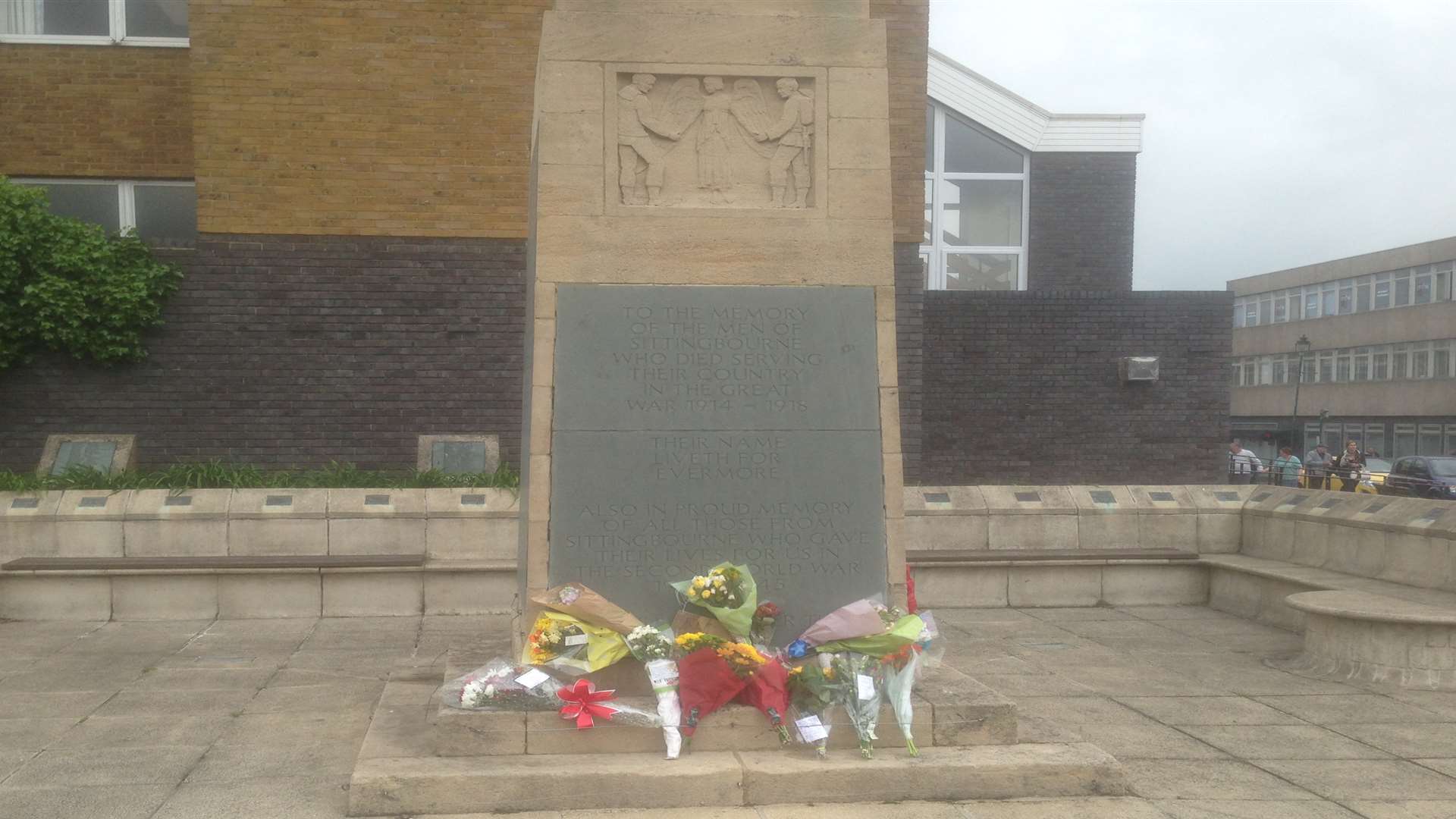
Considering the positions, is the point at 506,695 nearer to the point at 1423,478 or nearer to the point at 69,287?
the point at 69,287

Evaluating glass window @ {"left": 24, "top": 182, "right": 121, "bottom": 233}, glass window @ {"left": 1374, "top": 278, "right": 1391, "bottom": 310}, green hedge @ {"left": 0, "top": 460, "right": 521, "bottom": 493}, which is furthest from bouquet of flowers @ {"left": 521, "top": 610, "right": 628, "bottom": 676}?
glass window @ {"left": 1374, "top": 278, "right": 1391, "bottom": 310}

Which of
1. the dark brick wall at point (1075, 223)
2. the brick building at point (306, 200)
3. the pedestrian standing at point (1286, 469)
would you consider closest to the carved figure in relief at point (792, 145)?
the brick building at point (306, 200)

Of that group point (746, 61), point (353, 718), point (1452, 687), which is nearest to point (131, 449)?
point (353, 718)

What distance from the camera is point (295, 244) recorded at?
14180mm

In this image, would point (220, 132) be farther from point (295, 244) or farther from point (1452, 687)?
point (1452, 687)

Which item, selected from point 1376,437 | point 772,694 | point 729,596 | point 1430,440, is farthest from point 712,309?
point 1376,437

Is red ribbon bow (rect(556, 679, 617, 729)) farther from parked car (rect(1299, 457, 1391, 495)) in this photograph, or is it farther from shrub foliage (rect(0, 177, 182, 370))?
parked car (rect(1299, 457, 1391, 495))

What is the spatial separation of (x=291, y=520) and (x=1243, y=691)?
8046 mm

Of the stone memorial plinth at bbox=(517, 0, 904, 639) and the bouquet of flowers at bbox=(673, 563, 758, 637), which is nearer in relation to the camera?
the bouquet of flowers at bbox=(673, 563, 758, 637)

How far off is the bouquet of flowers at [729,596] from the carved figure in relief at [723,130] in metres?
2.04

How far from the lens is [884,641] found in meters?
6.16

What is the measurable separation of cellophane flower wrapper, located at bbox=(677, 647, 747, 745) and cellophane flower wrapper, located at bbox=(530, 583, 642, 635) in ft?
1.57

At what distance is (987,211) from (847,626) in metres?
15.0

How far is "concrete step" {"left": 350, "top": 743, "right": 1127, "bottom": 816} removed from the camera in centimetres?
561
